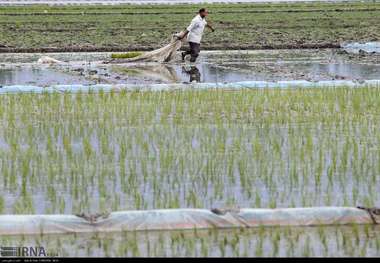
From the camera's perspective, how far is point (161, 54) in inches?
715

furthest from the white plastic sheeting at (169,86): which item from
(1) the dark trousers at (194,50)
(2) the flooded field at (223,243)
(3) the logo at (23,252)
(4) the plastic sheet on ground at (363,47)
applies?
(4) the plastic sheet on ground at (363,47)

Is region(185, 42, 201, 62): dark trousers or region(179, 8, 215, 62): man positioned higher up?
region(179, 8, 215, 62): man

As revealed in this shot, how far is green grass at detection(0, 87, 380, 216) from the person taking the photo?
7184 mm

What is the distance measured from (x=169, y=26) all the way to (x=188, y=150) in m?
17.3

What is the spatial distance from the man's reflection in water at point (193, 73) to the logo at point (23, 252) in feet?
31.3

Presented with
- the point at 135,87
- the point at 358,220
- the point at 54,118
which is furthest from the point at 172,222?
the point at 135,87

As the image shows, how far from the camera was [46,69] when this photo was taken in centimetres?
1717

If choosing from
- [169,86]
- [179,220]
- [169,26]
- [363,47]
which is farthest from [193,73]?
[179,220]

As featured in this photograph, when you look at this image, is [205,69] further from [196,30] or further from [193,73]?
[196,30]

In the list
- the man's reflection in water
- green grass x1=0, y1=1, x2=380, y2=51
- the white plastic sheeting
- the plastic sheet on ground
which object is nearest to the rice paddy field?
the white plastic sheeting

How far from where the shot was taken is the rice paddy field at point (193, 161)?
19.9 ft

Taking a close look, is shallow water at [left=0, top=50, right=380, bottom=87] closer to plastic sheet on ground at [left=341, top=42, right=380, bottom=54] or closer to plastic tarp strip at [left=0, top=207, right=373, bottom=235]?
plastic sheet on ground at [left=341, top=42, right=380, bottom=54]

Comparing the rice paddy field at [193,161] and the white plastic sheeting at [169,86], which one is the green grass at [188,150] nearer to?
the rice paddy field at [193,161]

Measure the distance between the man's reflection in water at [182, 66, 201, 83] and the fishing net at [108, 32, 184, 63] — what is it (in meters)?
0.76
